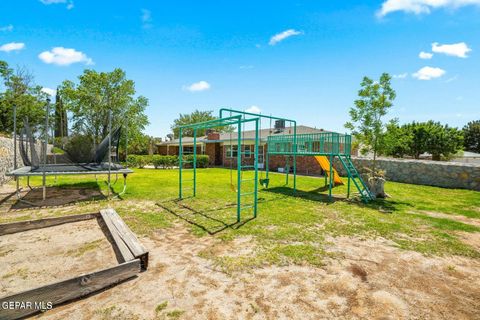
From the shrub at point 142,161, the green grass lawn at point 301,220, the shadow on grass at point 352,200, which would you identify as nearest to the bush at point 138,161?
the shrub at point 142,161

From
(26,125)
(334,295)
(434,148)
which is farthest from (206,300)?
(434,148)

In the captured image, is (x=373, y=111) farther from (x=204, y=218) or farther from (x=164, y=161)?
(x=164, y=161)

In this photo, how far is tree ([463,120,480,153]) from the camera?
42.8 metres

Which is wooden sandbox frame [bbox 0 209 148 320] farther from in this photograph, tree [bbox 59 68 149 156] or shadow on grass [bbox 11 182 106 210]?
tree [bbox 59 68 149 156]

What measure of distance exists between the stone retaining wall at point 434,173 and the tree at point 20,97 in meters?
33.2

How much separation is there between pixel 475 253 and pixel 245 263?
13.6ft

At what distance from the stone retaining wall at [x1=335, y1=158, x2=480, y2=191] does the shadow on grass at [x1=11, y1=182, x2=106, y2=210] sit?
11.3 meters

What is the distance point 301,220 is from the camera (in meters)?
5.88

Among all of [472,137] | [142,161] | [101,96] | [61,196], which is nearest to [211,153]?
[142,161]

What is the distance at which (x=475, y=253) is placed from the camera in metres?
4.13

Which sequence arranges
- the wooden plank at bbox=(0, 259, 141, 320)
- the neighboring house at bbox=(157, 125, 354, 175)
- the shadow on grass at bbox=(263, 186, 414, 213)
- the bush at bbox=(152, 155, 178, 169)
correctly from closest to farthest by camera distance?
the wooden plank at bbox=(0, 259, 141, 320)
the shadow on grass at bbox=(263, 186, 414, 213)
the neighboring house at bbox=(157, 125, 354, 175)
the bush at bbox=(152, 155, 178, 169)

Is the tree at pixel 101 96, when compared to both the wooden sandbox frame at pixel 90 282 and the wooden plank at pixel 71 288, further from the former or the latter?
the wooden plank at pixel 71 288

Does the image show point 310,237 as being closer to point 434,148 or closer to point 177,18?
point 177,18

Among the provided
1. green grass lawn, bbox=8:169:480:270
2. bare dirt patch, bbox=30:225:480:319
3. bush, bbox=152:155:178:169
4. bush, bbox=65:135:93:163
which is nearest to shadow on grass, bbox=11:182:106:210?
green grass lawn, bbox=8:169:480:270
